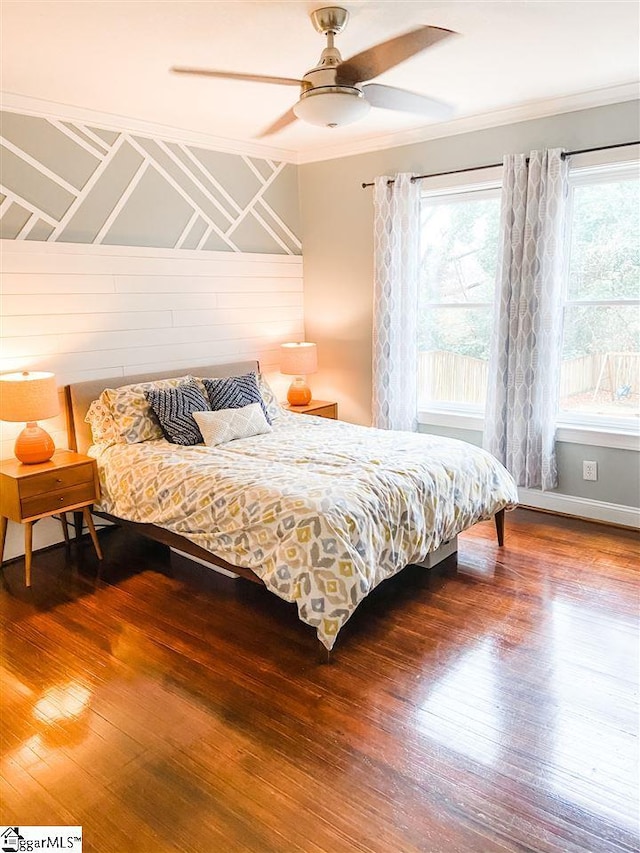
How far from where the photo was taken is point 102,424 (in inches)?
148

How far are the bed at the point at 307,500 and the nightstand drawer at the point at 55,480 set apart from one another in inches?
4.9

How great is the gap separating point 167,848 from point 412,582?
1.85 metres

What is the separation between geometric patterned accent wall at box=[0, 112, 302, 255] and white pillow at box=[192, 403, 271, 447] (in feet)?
4.48

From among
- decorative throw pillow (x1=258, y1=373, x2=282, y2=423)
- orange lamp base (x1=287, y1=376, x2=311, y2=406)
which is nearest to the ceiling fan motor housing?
decorative throw pillow (x1=258, y1=373, x2=282, y2=423)

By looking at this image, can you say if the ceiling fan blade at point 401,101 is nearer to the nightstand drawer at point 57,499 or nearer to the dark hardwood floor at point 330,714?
the dark hardwood floor at point 330,714

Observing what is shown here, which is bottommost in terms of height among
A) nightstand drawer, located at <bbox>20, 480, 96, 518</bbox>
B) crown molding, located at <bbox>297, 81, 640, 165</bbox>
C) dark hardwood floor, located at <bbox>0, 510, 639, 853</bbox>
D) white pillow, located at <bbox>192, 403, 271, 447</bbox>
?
dark hardwood floor, located at <bbox>0, 510, 639, 853</bbox>

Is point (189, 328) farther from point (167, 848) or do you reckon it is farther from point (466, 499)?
point (167, 848)

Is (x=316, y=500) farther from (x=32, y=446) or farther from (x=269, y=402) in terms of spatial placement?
(x=269, y=402)

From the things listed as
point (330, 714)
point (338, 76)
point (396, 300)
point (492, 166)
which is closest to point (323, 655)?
point (330, 714)

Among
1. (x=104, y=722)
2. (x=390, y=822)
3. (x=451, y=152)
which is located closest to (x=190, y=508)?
(x=104, y=722)

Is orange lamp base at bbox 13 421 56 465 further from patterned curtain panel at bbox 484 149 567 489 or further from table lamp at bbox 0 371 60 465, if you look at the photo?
patterned curtain panel at bbox 484 149 567 489

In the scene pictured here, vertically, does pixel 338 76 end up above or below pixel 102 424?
above

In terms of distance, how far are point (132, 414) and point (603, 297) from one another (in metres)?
A: 3.08

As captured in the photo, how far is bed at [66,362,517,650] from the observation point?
2520mm
